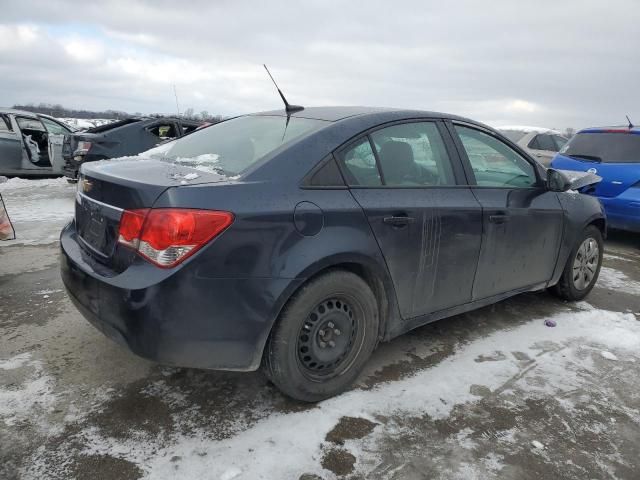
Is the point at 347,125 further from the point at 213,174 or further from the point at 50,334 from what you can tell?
the point at 50,334

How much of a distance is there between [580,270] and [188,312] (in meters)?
3.61

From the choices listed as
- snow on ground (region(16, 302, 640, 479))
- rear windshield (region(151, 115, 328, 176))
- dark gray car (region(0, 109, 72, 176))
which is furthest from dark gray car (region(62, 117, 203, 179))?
snow on ground (region(16, 302, 640, 479))

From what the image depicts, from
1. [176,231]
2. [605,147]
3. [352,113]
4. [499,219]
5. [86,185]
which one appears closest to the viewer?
[176,231]

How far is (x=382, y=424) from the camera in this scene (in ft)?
8.18

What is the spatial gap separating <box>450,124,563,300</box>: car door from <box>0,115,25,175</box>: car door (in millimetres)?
9595

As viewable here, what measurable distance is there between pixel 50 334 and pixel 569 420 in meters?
3.25

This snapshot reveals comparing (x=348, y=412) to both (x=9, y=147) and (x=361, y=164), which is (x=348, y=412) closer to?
(x=361, y=164)

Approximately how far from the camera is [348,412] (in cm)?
258

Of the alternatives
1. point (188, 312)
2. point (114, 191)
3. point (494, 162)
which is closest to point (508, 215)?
point (494, 162)

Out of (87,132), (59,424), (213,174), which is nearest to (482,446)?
(213,174)

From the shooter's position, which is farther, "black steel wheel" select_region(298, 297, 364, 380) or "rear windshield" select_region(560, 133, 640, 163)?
"rear windshield" select_region(560, 133, 640, 163)

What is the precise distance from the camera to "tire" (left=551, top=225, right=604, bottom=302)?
4207 mm

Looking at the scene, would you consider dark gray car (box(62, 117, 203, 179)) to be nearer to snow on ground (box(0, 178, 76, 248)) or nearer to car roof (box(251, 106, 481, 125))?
snow on ground (box(0, 178, 76, 248))

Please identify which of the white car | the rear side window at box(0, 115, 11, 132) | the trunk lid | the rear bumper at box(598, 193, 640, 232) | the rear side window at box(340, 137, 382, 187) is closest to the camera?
the trunk lid
